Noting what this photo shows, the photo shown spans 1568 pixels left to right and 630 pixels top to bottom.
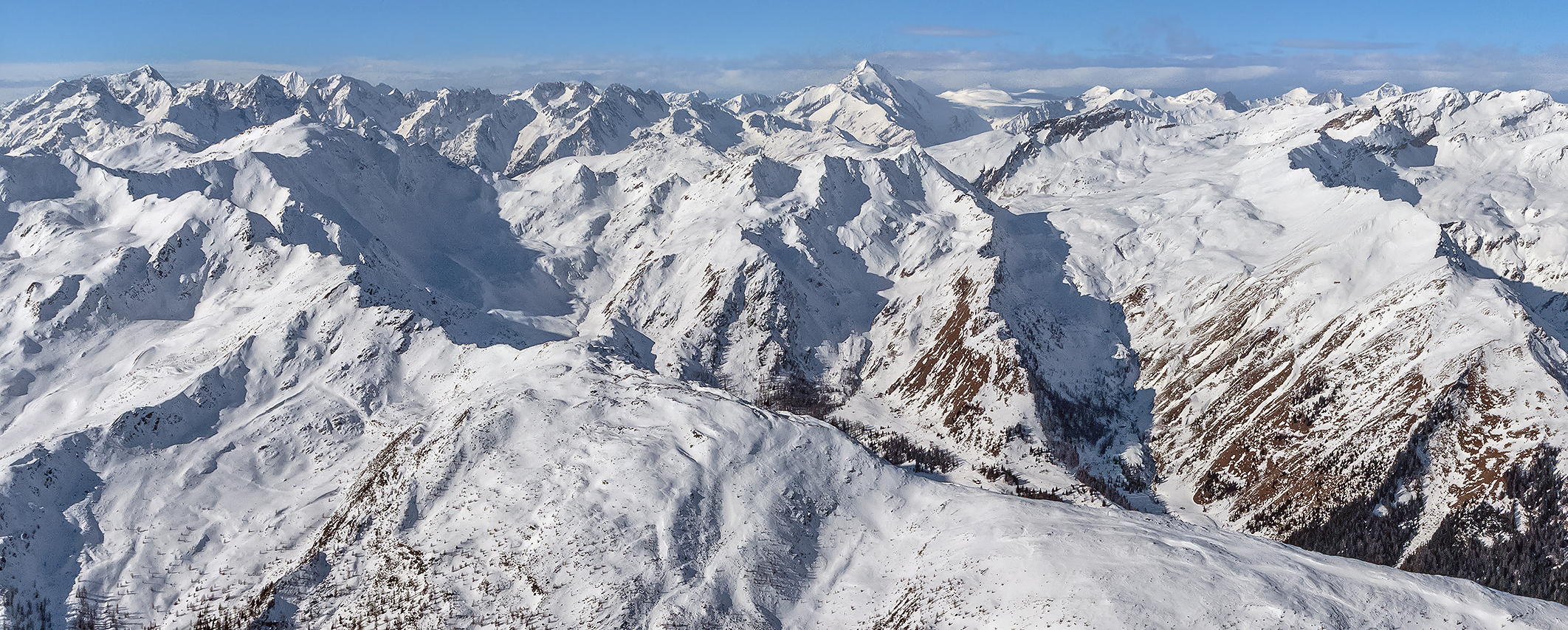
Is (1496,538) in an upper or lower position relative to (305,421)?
lower

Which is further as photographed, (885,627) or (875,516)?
(875,516)

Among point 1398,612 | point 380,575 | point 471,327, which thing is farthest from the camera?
point 471,327

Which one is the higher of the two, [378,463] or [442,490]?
[442,490]

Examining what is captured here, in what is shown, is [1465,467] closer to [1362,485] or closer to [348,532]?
[1362,485]

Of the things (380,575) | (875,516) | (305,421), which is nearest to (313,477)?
(305,421)

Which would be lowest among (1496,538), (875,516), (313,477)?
(1496,538)

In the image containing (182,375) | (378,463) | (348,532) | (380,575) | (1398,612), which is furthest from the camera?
(182,375)

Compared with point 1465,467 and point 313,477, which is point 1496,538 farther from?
point 313,477

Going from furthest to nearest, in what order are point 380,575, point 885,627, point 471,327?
point 471,327 < point 380,575 < point 885,627

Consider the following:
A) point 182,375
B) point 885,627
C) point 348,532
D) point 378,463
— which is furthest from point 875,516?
point 182,375
